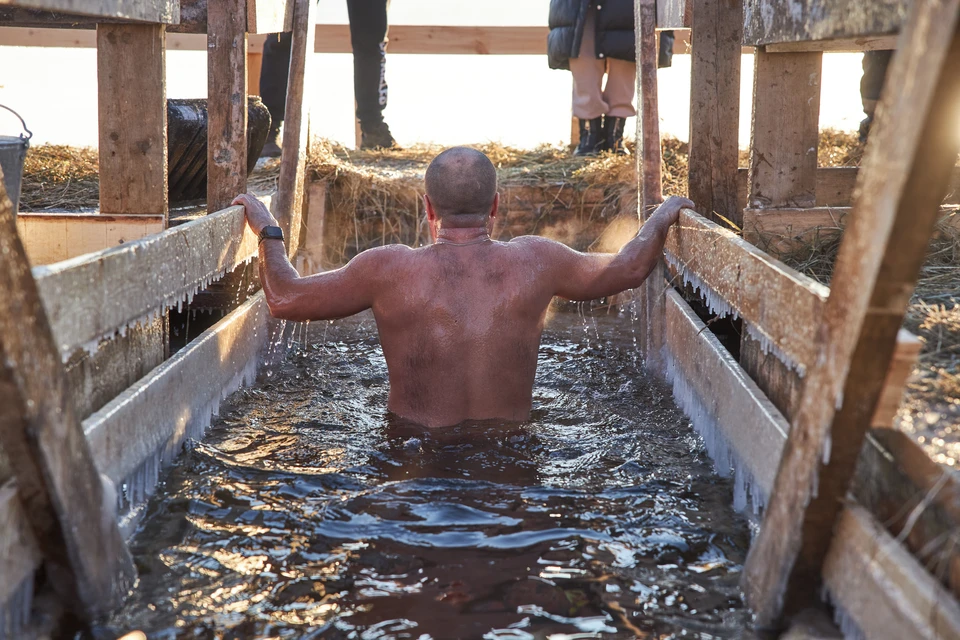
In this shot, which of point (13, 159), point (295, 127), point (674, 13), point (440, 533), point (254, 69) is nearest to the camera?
point (440, 533)

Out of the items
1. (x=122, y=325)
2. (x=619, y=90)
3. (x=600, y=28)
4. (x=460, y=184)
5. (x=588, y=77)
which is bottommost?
(x=122, y=325)

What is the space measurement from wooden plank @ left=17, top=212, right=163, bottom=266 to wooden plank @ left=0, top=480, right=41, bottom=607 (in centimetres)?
266

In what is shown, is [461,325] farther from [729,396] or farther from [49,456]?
[49,456]

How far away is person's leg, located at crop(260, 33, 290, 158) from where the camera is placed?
8742 mm

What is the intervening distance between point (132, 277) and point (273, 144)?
20.0ft

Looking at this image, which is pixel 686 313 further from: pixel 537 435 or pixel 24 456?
pixel 24 456

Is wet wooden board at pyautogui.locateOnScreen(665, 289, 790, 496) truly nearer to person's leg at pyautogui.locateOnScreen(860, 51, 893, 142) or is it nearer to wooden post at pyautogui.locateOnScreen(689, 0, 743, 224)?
wooden post at pyautogui.locateOnScreen(689, 0, 743, 224)

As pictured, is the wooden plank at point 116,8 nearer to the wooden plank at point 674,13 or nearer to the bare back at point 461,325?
the bare back at point 461,325

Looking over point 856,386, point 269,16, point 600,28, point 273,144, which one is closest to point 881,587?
point 856,386

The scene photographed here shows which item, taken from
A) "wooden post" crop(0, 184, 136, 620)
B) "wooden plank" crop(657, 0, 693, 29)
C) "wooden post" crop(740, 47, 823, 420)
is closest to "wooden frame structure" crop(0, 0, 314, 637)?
"wooden post" crop(0, 184, 136, 620)

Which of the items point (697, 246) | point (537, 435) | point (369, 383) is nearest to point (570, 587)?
point (537, 435)

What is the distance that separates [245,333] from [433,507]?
7.28ft

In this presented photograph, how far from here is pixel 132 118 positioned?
4660mm

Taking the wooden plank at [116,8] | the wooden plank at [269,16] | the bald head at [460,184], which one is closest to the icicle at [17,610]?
the wooden plank at [116,8]
